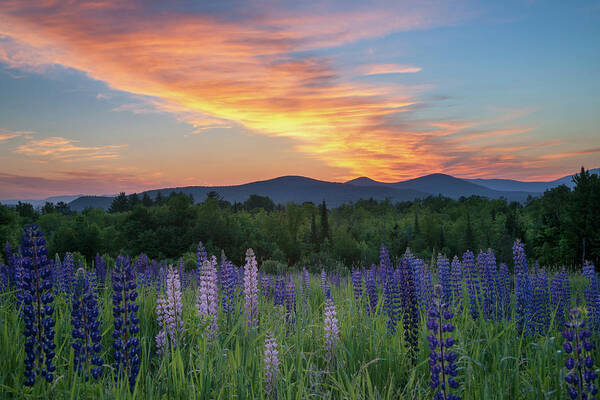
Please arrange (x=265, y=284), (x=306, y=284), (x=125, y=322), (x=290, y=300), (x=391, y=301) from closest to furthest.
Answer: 1. (x=125, y=322)
2. (x=391, y=301)
3. (x=290, y=300)
4. (x=265, y=284)
5. (x=306, y=284)

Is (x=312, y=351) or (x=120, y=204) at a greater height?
(x=120, y=204)

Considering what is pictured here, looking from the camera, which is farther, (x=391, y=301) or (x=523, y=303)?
(x=523, y=303)

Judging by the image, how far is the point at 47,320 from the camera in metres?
3.67

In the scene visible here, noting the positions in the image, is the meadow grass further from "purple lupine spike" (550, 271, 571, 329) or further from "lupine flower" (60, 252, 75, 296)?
"lupine flower" (60, 252, 75, 296)

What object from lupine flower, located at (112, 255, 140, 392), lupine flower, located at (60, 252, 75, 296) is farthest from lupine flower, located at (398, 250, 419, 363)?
lupine flower, located at (60, 252, 75, 296)

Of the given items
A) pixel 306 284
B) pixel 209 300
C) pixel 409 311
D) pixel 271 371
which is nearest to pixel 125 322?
pixel 271 371

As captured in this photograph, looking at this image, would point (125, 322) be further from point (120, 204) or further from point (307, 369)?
point (120, 204)

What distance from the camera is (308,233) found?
68.1 meters

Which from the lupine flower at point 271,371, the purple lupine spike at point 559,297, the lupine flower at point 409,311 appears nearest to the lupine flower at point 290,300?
the lupine flower at point 409,311

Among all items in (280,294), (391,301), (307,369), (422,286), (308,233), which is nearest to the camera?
(307,369)

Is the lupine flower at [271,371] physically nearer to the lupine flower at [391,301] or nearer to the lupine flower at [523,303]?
the lupine flower at [391,301]

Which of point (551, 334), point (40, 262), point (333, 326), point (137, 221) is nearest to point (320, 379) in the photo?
point (333, 326)

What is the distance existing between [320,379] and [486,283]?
4.82 meters

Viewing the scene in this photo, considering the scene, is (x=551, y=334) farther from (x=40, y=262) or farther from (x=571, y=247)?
(x=571, y=247)
